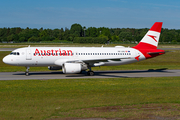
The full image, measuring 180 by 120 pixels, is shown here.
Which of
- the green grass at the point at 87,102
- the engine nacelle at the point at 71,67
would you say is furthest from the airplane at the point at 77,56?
the green grass at the point at 87,102

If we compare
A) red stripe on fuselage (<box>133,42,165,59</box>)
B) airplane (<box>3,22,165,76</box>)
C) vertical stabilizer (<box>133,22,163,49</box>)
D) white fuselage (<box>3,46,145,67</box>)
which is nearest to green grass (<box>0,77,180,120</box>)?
airplane (<box>3,22,165,76</box>)

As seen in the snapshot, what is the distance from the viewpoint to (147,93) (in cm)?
1998

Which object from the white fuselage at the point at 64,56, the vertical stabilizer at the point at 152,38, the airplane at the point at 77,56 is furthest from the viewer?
the vertical stabilizer at the point at 152,38

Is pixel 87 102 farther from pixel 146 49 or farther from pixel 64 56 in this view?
pixel 146 49

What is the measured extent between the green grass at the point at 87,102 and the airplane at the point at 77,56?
10.0m

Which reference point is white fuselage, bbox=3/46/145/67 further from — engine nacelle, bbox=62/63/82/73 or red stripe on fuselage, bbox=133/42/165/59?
engine nacelle, bbox=62/63/82/73

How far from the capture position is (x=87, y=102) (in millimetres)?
16484

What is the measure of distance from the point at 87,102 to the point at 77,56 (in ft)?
57.5

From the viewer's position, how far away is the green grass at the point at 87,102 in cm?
1349

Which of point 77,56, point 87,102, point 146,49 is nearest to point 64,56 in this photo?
point 77,56

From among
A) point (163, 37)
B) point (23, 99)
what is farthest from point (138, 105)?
point (163, 37)

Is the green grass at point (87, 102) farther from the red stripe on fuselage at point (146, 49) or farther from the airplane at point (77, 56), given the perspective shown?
the red stripe on fuselage at point (146, 49)

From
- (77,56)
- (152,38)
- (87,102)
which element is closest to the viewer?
(87,102)

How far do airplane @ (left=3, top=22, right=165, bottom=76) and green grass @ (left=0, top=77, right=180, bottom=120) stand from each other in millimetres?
10025
